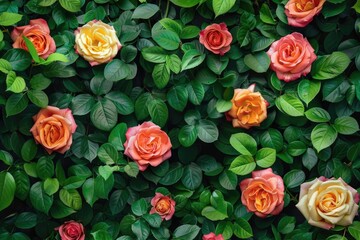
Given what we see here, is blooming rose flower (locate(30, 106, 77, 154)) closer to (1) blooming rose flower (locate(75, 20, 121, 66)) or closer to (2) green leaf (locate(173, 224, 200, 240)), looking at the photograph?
(1) blooming rose flower (locate(75, 20, 121, 66))

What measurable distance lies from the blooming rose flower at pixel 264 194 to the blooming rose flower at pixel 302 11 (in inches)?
16.2

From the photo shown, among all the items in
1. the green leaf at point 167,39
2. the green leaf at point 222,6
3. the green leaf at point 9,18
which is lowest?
the green leaf at point 167,39

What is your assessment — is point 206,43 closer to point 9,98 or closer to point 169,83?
point 169,83

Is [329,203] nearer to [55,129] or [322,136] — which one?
[322,136]

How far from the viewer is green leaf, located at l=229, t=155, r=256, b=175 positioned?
162cm

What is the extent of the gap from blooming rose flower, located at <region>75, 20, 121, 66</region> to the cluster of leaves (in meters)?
0.03

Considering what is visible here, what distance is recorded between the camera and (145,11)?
1702 millimetres

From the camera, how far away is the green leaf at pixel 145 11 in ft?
5.57

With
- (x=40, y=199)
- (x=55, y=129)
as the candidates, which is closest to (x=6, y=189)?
(x=40, y=199)

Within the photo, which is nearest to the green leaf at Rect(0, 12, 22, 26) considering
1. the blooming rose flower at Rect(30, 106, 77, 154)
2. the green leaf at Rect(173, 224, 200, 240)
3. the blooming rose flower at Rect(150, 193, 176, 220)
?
the blooming rose flower at Rect(30, 106, 77, 154)

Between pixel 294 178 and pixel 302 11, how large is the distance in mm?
456

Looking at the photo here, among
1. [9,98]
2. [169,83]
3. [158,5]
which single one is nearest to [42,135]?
[9,98]

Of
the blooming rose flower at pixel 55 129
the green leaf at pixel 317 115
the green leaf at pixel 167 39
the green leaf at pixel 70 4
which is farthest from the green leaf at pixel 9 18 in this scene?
the green leaf at pixel 317 115

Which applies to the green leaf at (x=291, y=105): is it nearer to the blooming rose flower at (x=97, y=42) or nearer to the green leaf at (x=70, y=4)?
the blooming rose flower at (x=97, y=42)
